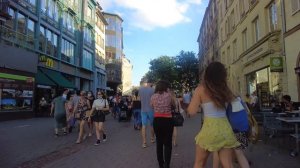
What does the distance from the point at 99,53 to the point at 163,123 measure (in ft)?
154

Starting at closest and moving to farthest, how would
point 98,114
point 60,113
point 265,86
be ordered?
point 98,114 → point 60,113 → point 265,86

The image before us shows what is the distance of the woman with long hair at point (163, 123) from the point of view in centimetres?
707

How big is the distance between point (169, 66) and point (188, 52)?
4.27 m

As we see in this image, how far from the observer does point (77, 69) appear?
4034 centimetres

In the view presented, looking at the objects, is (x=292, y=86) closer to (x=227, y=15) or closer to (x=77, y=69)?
(x=227, y=15)

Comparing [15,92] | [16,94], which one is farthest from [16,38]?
[16,94]

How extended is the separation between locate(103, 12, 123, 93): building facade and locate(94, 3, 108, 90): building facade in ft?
14.8

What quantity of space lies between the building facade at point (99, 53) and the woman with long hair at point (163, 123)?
4231 centimetres

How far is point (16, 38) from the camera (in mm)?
Result: 24828

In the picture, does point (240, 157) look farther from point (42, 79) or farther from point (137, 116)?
point (42, 79)

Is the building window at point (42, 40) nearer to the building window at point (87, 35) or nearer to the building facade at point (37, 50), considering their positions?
the building facade at point (37, 50)

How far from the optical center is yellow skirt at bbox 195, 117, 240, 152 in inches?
166

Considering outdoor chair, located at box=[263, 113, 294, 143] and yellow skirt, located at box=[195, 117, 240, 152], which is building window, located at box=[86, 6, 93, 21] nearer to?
outdoor chair, located at box=[263, 113, 294, 143]

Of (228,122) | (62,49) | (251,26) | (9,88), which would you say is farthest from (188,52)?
(228,122)
